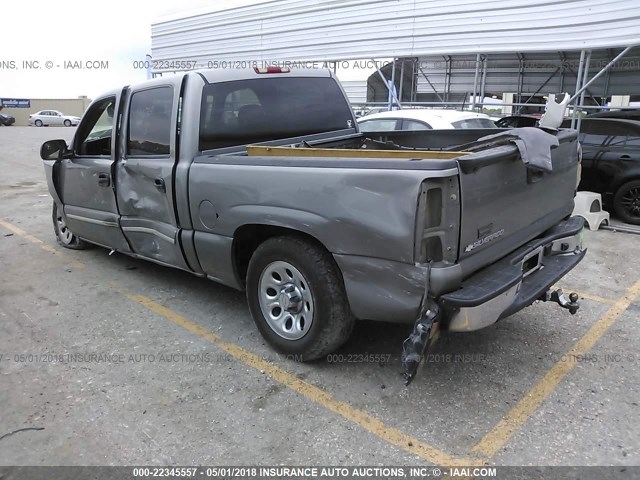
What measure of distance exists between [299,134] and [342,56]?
8933 millimetres

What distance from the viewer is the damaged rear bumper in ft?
8.78

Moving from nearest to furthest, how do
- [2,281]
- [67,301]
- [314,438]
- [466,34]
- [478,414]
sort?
[314,438]
[478,414]
[67,301]
[2,281]
[466,34]

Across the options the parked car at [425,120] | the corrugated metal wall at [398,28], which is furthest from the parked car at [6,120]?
the parked car at [425,120]

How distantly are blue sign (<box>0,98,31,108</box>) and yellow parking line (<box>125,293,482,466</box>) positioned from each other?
178 ft

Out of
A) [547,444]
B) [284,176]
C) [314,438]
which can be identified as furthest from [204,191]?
[547,444]

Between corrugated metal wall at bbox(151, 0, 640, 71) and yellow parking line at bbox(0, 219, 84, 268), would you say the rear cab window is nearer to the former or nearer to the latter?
yellow parking line at bbox(0, 219, 84, 268)

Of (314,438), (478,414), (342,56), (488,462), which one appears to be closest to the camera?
(488,462)

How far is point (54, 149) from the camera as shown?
5.57m

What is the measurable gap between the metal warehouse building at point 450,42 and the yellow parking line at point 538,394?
15.5 feet

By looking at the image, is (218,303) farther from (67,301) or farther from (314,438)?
(314,438)

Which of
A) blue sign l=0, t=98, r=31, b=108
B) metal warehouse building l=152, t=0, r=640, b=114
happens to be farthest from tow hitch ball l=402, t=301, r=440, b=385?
blue sign l=0, t=98, r=31, b=108

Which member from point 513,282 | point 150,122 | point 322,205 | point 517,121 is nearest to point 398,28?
point 517,121

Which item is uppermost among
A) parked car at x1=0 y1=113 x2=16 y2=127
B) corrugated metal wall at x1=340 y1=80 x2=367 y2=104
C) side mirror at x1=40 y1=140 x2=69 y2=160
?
corrugated metal wall at x1=340 y1=80 x2=367 y2=104

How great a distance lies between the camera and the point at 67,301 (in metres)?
4.65
